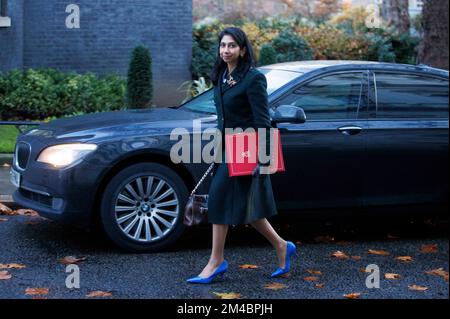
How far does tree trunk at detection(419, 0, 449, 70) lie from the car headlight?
666 cm

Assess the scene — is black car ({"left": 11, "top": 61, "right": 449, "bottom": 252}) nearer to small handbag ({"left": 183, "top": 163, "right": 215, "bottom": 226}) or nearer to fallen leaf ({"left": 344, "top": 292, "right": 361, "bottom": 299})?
small handbag ({"left": 183, "top": 163, "right": 215, "bottom": 226})

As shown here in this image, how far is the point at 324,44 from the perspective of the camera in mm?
20672

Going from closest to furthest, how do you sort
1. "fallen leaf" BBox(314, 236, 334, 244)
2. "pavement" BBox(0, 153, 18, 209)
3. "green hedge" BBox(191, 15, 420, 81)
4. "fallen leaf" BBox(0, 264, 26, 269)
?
"fallen leaf" BBox(0, 264, 26, 269) → "fallen leaf" BBox(314, 236, 334, 244) → "pavement" BBox(0, 153, 18, 209) → "green hedge" BBox(191, 15, 420, 81)

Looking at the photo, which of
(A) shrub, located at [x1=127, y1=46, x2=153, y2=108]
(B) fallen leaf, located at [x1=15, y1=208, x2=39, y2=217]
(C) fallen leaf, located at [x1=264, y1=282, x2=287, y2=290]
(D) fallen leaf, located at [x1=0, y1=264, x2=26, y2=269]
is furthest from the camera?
(A) shrub, located at [x1=127, y1=46, x2=153, y2=108]

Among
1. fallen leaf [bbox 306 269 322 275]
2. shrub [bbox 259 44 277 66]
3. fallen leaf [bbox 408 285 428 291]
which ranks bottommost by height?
fallen leaf [bbox 306 269 322 275]

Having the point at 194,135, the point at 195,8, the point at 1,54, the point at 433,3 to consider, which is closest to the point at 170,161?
the point at 194,135

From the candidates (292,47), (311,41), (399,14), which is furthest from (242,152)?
(399,14)

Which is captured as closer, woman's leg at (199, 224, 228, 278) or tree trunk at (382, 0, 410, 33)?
woman's leg at (199, 224, 228, 278)

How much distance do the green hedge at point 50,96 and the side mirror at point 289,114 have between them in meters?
8.35

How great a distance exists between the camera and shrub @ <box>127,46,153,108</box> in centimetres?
1509

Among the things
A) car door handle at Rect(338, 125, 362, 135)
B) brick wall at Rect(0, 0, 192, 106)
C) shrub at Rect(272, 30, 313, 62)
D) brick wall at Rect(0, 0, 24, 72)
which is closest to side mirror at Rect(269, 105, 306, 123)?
car door handle at Rect(338, 125, 362, 135)

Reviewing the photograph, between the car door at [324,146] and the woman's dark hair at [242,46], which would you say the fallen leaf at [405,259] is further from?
the woman's dark hair at [242,46]

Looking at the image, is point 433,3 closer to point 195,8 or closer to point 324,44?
point 324,44

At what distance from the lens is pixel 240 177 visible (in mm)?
6176
